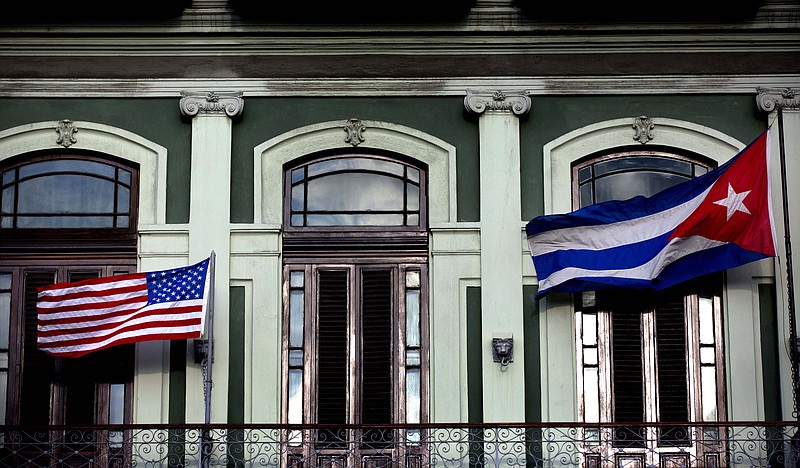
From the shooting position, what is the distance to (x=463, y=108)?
54.0 feet

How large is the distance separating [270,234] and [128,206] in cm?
169

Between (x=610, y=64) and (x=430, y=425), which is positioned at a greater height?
(x=610, y=64)

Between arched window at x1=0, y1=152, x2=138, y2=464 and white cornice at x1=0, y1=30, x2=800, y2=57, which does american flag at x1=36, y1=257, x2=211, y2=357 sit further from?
white cornice at x1=0, y1=30, x2=800, y2=57

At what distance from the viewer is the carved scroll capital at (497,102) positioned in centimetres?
1631

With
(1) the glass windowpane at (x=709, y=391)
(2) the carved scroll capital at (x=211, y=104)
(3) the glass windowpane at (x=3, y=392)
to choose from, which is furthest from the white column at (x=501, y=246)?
(3) the glass windowpane at (x=3, y=392)

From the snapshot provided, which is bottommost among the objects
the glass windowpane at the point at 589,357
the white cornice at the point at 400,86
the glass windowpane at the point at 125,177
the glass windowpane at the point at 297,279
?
the glass windowpane at the point at 589,357

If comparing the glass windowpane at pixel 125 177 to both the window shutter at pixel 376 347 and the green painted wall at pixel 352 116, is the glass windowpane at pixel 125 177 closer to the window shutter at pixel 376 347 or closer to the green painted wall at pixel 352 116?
the green painted wall at pixel 352 116

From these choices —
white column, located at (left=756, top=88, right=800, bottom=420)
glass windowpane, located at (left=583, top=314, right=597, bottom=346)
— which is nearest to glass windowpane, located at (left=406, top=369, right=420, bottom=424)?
glass windowpane, located at (left=583, top=314, right=597, bottom=346)

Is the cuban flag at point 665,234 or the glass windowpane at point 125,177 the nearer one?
the cuban flag at point 665,234

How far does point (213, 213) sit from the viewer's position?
16.1m

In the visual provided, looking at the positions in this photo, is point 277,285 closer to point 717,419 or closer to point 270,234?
point 270,234

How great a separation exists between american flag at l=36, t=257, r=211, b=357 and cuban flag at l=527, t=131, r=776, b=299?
3780mm

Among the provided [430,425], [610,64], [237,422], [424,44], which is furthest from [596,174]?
[237,422]

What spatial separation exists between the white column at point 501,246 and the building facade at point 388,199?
3 cm
